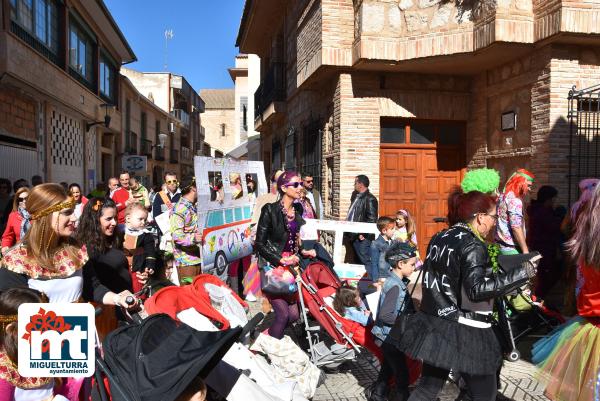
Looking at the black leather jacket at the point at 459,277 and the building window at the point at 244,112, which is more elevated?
the building window at the point at 244,112

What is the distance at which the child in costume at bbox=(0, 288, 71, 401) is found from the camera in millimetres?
2439

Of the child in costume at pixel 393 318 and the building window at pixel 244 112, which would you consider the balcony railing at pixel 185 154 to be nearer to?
the building window at pixel 244 112

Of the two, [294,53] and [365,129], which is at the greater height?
[294,53]

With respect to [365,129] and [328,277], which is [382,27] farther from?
[328,277]

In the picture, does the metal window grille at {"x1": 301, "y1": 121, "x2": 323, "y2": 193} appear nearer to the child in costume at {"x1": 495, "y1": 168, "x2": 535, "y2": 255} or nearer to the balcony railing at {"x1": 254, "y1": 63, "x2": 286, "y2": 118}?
the balcony railing at {"x1": 254, "y1": 63, "x2": 286, "y2": 118}

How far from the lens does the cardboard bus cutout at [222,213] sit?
5836 millimetres

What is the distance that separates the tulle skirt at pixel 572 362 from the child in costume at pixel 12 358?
261cm

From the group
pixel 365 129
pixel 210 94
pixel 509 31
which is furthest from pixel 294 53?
pixel 210 94

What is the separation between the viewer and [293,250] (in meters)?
5.54

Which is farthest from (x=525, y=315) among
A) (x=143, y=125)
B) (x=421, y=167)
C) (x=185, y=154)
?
(x=185, y=154)

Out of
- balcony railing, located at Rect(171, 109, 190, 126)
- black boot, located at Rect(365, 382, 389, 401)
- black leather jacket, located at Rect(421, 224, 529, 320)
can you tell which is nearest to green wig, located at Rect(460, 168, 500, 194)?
black leather jacket, located at Rect(421, 224, 529, 320)

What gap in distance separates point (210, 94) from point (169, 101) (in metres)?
29.4

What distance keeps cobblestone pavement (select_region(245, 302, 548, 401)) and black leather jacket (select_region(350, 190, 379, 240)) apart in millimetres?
3026

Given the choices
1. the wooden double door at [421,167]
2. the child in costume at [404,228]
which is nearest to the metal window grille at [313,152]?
the wooden double door at [421,167]
